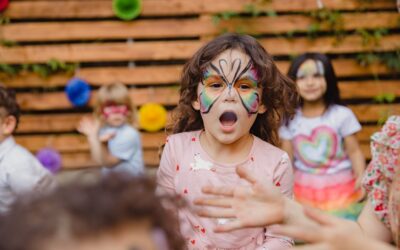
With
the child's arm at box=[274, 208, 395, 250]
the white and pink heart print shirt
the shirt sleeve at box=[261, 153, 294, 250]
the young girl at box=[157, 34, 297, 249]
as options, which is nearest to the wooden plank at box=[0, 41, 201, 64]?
the white and pink heart print shirt

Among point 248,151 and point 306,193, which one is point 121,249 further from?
point 306,193

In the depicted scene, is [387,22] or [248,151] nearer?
[248,151]

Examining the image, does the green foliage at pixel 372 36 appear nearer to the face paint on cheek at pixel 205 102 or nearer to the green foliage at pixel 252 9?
the green foliage at pixel 252 9

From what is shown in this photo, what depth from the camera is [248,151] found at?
2.49 m

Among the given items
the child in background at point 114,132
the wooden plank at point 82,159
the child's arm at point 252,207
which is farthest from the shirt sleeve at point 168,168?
the wooden plank at point 82,159

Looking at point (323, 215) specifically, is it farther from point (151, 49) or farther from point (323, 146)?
point (151, 49)

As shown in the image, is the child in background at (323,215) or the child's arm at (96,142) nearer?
the child in background at (323,215)

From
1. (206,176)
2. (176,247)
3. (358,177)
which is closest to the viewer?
(176,247)

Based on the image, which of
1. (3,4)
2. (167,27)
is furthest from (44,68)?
(167,27)

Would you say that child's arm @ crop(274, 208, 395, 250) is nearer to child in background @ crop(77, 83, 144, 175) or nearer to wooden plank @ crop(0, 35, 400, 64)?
child in background @ crop(77, 83, 144, 175)

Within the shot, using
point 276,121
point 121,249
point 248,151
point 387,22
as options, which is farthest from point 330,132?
point 121,249

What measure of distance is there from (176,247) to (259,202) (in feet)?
0.89

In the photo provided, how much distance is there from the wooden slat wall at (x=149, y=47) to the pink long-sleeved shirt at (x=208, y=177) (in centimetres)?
238

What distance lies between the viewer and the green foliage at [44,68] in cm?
496
